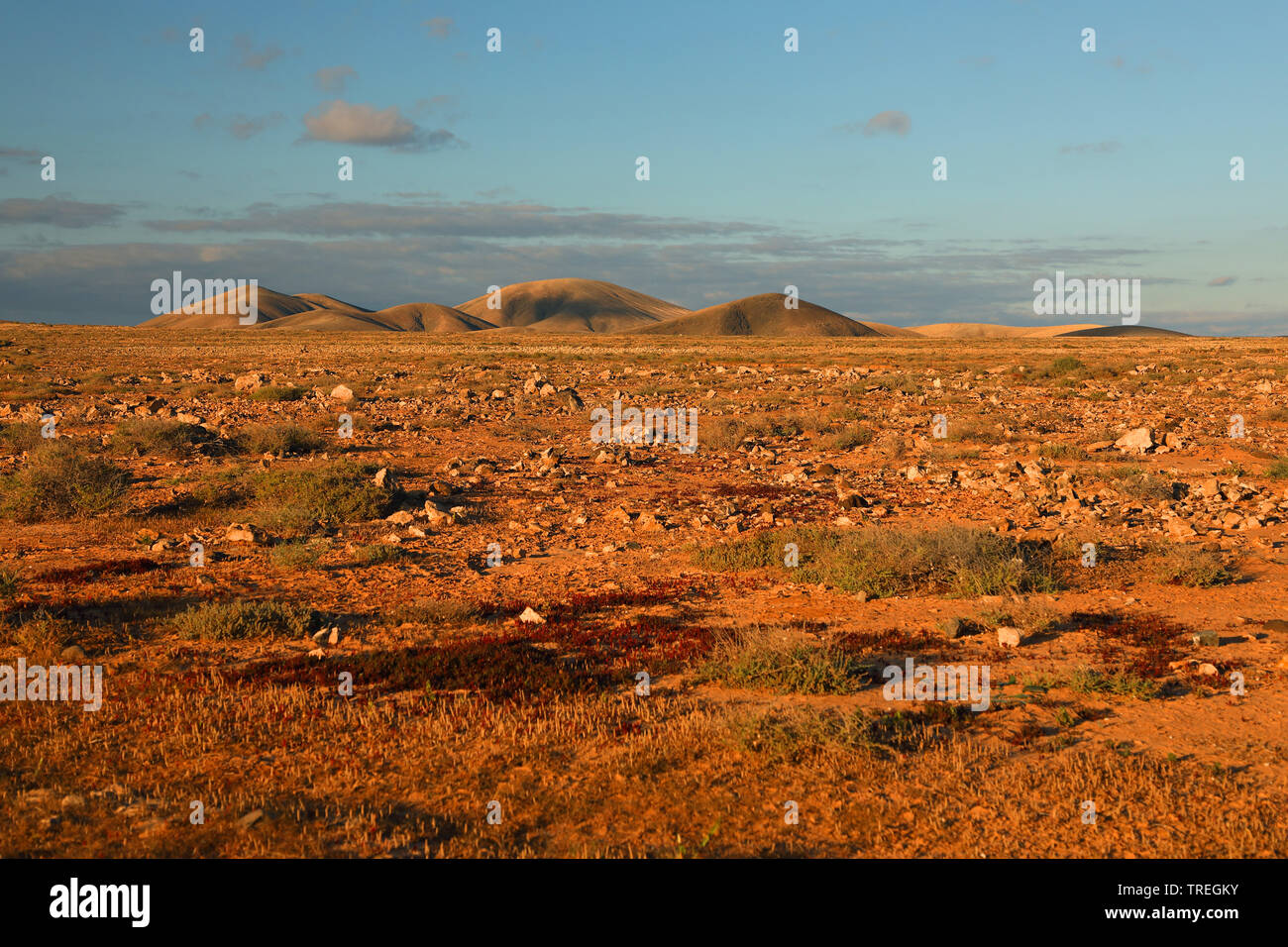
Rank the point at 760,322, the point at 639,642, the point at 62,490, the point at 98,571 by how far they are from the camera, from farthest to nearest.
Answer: the point at 760,322, the point at 62,490, the point at 98,571, the point at 639,642

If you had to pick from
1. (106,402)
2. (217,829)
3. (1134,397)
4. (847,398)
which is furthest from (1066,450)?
(106,402)

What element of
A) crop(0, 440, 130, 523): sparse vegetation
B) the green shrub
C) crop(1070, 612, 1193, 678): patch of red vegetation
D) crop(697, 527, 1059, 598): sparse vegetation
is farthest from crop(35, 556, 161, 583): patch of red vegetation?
crop(1070, 612, 1193, 678): patch of red vegetation

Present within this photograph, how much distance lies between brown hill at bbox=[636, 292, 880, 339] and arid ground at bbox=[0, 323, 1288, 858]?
160 metres

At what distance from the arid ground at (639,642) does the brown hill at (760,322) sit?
15973 centimetres

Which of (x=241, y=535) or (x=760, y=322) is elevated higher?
(x=760, y=322)

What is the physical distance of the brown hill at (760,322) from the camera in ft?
589

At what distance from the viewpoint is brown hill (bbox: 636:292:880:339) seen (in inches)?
7062

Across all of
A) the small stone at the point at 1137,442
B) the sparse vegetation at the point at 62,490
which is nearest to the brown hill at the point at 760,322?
the small stone at the point at 1137,442

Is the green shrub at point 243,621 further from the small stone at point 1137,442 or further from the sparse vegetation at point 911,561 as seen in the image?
the small stone at point 1137,442

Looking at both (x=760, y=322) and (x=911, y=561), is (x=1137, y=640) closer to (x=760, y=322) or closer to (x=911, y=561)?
(x=911, y=561)

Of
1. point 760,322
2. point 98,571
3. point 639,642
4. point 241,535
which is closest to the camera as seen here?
point 639,642

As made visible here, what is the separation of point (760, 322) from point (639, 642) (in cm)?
18839

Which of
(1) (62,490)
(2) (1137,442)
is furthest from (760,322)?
(1) (62,490)

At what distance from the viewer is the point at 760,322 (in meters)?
191
